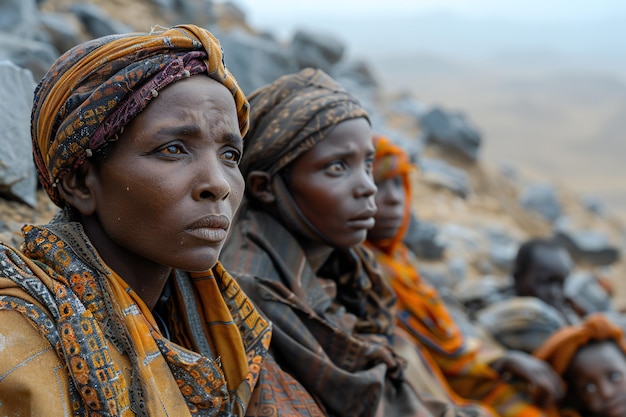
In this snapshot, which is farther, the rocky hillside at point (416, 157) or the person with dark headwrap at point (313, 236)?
the rocky hillside at point (416, 157)

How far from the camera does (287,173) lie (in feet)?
10.0

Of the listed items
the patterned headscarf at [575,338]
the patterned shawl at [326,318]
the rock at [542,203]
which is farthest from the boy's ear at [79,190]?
the rock at [542,203]

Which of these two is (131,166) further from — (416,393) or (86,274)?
(416,393)

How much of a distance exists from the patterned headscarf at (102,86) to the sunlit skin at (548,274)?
4.59 meters

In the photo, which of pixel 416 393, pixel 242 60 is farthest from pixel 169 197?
pixel 242 60

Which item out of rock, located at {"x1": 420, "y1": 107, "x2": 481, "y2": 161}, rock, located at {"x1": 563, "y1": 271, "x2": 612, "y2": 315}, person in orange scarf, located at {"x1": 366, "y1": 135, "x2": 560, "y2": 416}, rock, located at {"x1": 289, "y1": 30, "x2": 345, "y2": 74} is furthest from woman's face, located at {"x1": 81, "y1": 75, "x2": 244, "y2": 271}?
rock, located at {"x1": 420, "y1": 107, "x2": 481, "y2": 161}

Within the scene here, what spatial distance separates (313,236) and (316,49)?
854 cm

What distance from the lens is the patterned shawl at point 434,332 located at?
4.25m

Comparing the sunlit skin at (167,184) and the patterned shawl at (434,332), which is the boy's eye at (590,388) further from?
the sunlit skin at (167,184)

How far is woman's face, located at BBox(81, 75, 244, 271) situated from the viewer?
1809 mm

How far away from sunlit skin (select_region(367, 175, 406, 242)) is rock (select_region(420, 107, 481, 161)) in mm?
9355

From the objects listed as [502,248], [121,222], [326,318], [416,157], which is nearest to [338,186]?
[326,318]

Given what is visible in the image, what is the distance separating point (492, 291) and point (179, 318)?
4.92 metres

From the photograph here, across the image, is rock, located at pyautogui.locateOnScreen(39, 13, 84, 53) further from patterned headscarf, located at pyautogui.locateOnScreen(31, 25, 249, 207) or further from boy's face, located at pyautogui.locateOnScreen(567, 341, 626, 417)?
boy's face, located at pyautogui.locateOnScreen(567, 341, 626, 417)
